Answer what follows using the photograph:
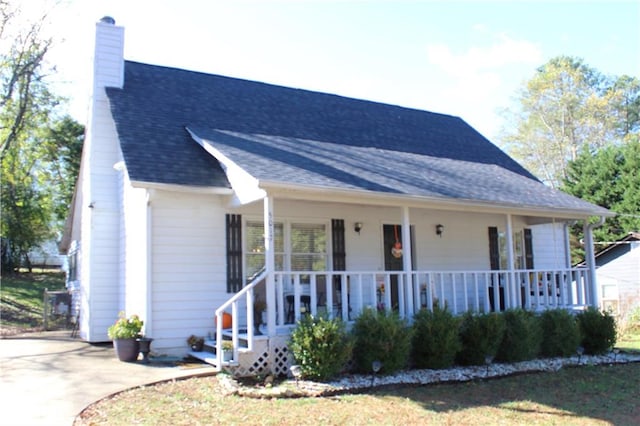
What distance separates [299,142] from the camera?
12.0 m

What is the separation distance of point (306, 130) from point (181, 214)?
4595 millimetres

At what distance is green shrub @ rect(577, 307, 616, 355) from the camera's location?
1112 centimetres

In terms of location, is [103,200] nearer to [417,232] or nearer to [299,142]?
[299,142]

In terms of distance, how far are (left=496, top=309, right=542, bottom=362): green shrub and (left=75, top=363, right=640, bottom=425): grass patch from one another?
3.90 feet

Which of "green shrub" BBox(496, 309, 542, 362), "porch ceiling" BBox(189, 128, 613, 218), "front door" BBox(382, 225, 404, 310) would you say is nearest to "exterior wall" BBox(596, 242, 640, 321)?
"porch ceiling" BBox(189, 128, 613, 218)

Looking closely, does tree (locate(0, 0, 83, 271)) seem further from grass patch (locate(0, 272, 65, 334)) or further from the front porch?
the front porch

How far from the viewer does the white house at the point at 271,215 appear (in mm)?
9297

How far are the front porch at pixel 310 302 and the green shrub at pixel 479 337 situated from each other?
0.55 metres

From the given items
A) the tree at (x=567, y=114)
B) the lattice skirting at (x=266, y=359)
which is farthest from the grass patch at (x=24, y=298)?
the tree at (x=567, y=114)

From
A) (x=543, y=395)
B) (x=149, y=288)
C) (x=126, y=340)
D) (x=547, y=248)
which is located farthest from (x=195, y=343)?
(x=547, y=248)

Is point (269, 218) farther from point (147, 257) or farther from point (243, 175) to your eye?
point (147, 257)

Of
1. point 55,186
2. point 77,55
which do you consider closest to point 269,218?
point 77,55

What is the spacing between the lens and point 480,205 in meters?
10.4

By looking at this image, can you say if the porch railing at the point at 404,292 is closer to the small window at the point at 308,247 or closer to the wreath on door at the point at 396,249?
the small window at the point at 308,247
